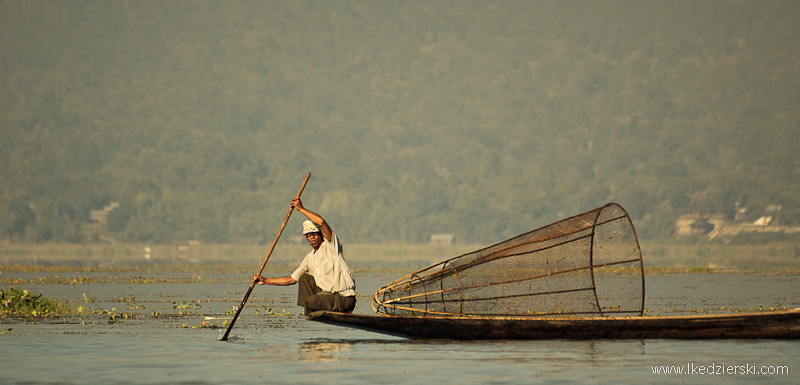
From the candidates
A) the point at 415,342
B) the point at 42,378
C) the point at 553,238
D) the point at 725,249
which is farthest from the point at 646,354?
the point at 725,249

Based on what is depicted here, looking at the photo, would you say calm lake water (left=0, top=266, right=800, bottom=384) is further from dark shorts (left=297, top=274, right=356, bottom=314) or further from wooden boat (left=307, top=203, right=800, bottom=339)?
dark shorts (left=297, top=274, right=356, bottom=314)

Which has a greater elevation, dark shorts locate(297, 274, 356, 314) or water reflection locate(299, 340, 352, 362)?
dark shorts locate(297, 274, 356, 314)

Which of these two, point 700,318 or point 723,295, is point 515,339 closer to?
point 700,318

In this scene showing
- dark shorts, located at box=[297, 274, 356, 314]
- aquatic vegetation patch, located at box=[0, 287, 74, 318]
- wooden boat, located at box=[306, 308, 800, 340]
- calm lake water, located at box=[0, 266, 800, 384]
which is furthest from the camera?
aquatic vegetation patch, located at box=[0, 287, 74, 318]

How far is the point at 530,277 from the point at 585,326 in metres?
1.41

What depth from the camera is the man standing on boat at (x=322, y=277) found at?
62.4 ft

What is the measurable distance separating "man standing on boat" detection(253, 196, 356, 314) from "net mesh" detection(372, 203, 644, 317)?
1.02m

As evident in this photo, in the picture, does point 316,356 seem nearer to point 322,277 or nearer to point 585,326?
point 322,277

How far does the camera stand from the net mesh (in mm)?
20031

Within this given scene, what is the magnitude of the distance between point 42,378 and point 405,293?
319 inches

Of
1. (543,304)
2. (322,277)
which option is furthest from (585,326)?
(322,277)

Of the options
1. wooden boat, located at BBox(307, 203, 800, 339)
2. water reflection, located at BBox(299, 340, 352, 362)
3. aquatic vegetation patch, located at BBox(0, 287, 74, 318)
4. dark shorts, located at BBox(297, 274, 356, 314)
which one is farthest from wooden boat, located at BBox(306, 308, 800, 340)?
aquatic vegetation patch, located at BBox(0, 287, 74, 318)

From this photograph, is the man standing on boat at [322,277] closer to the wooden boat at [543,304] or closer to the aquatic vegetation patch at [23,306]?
the wooden boat at [543,304]

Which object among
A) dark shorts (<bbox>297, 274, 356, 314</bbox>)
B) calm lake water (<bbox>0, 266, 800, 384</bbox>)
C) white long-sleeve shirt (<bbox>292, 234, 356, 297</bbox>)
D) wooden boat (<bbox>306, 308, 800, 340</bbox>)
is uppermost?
white long-sleeve shirt (<bbox>292, 234, 356, 297</bbox>)
